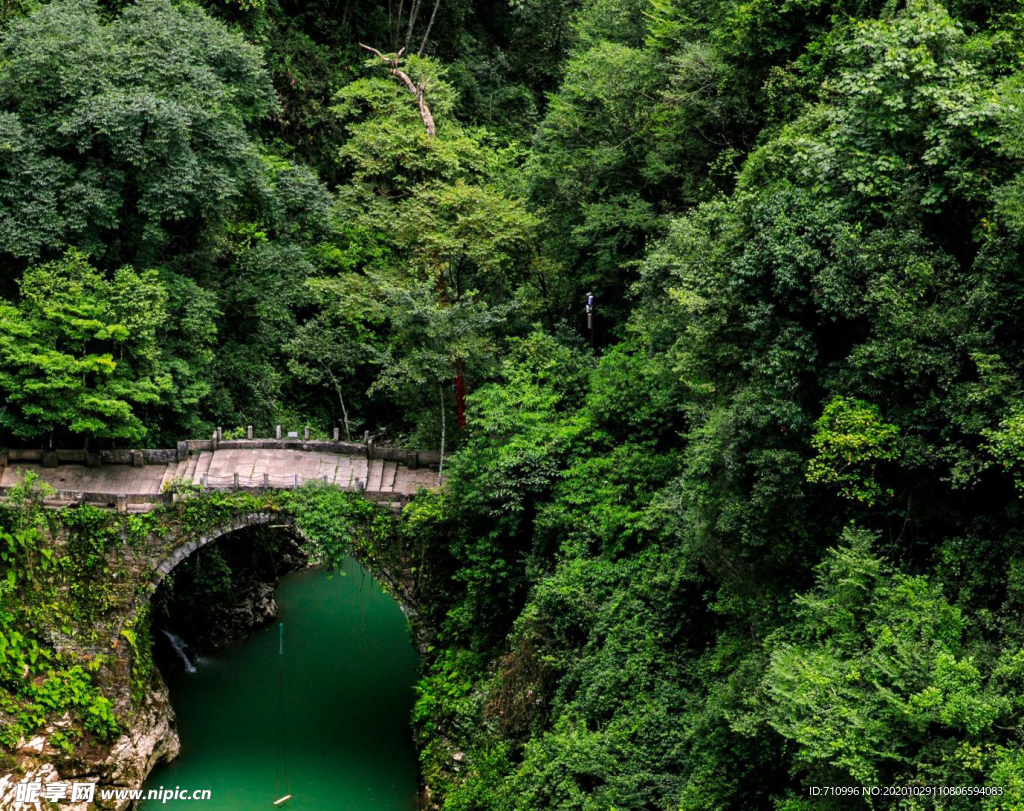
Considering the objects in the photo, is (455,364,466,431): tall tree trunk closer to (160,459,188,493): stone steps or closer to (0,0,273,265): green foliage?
(160,459,188,493): stone steps

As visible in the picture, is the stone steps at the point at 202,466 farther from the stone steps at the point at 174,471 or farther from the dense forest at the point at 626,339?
the dense forest at the point at 626,339

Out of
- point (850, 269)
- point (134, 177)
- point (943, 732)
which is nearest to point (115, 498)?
point (134, 177)

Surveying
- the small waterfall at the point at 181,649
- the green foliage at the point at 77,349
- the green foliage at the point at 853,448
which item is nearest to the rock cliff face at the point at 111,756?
the small waterfall at the point at 181,649

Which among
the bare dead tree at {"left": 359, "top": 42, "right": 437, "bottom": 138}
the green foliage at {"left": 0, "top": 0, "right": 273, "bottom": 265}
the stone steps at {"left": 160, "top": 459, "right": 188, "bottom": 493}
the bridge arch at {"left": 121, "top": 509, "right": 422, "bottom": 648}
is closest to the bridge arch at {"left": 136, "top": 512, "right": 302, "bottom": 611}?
the bridge arch at {"left": 121, "top": 509, "right": 422, "bottom": 648}

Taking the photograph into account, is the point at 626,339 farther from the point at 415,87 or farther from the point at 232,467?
the point at 415,87

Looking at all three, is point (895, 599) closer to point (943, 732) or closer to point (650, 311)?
point (943, 732)

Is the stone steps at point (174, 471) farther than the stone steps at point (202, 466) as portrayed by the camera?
Yes

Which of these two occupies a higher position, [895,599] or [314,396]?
[895,599]
